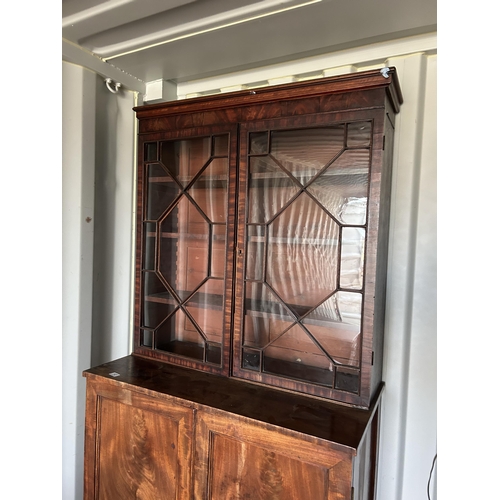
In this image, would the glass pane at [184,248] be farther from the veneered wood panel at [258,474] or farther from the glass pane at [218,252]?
the veneered wood panel at [258,474]

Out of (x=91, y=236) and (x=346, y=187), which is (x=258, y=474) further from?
(x=91, y=236)

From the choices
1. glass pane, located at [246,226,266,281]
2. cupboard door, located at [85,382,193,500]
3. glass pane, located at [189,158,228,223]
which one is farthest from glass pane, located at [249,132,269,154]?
cupboard door, located at [85,382,193,500]

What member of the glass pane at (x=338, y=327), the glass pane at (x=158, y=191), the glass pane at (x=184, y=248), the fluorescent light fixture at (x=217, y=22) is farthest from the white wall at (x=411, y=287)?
the glass pane at (x=158, y=191)

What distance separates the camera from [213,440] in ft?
3.45

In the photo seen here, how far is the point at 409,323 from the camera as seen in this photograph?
1.26m

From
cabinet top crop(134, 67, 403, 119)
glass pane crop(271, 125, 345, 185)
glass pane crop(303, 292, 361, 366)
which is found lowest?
glass pane crop(303, 292, 361, 366)

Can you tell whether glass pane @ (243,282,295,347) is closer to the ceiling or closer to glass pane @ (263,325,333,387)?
glass pane @ (263,325,333,387)

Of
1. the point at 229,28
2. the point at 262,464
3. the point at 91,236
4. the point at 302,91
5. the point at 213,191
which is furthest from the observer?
the point at 91,236

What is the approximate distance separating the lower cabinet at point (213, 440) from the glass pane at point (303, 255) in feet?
1.08

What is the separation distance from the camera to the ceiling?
1071 mm

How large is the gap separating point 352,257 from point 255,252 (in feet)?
1.07

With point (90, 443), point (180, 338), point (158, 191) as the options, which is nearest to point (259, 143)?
point (158, 191)

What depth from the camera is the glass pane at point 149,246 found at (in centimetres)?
142
